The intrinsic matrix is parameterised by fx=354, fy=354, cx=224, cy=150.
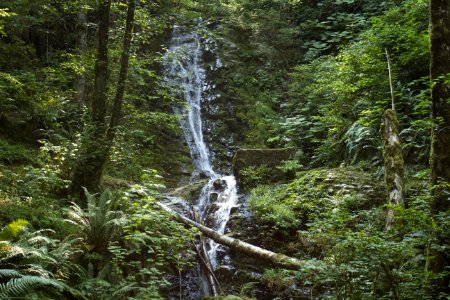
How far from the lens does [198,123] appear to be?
15.7m

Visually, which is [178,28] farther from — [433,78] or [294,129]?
[433,78]

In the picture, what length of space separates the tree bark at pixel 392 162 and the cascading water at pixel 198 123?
388cm

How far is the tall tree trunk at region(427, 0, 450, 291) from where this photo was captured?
14.0 feet

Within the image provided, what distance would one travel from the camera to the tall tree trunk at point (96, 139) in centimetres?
716

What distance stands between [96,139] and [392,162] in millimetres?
5931

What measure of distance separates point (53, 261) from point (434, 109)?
16.7 feet

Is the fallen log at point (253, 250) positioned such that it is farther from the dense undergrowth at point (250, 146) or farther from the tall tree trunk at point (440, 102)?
the tall tree trunk at point (440, 102)

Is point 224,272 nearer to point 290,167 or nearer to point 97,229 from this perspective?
point 97,229

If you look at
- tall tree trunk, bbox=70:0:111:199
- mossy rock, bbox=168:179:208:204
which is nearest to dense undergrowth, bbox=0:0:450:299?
tall tree trunk, bbox=70:0:111:199

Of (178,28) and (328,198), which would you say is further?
(178,28)

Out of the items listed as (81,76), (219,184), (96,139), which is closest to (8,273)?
(96,139)

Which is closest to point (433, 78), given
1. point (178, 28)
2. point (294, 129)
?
point (294, 129)

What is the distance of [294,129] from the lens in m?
12.4

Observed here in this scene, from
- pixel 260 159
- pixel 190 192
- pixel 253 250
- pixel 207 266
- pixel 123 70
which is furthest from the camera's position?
pixel 260 159
